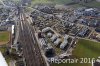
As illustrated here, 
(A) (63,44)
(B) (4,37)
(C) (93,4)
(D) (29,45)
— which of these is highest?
(C) (93,4)

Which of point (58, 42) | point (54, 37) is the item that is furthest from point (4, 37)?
point (58, 42)

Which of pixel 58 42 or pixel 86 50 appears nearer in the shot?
pixel 86 50

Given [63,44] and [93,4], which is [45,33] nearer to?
[63,44]

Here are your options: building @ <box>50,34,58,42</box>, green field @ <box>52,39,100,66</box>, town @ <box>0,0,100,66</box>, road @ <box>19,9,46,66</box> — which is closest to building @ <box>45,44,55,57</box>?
town @ <box>0,0,100,66</box>

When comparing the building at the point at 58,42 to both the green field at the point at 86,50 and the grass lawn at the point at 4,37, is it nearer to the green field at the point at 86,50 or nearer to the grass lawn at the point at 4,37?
the green field at the point at 86,50

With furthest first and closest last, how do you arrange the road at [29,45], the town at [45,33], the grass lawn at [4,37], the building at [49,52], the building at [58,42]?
the grass lawn at [4,37] < the building at [58,42] < the building at [49,52] < the town at [45,33] < the road at [29,45]

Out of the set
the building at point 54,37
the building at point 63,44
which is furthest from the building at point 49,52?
the building at point 54,37

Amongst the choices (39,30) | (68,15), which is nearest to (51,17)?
(68,15)

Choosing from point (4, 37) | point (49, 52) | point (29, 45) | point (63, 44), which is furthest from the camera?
point (4, 37)
